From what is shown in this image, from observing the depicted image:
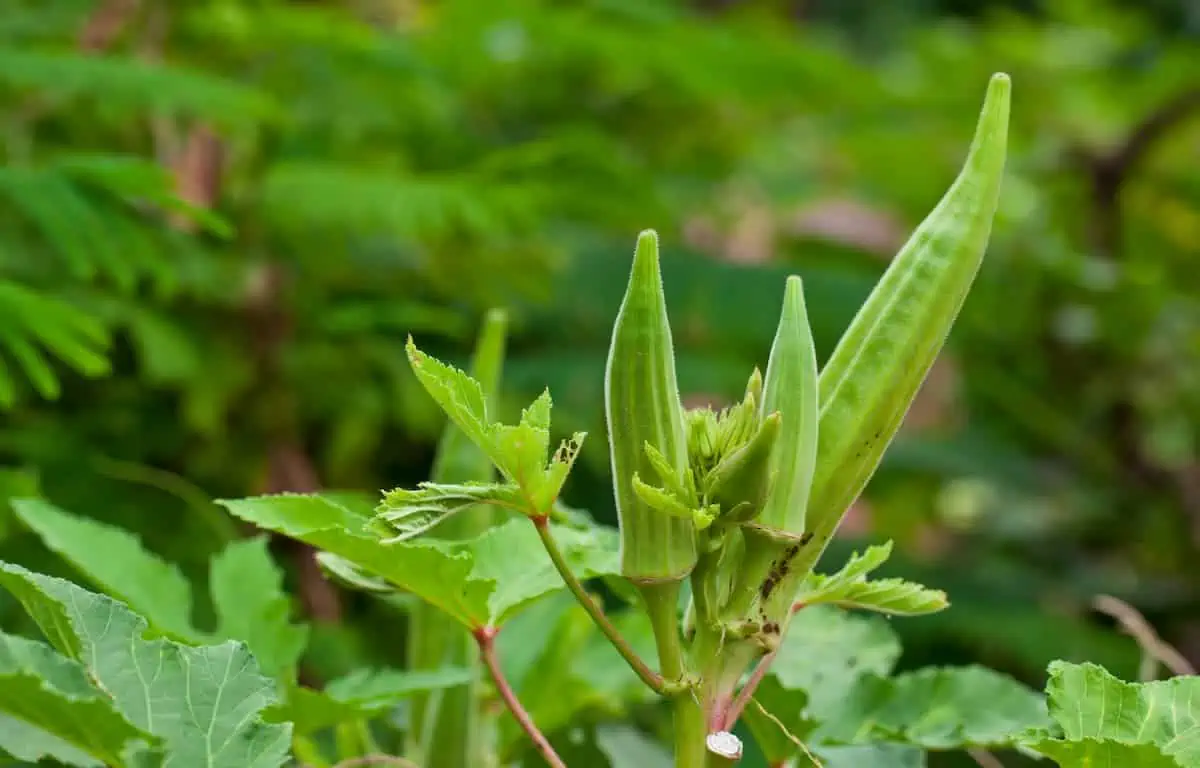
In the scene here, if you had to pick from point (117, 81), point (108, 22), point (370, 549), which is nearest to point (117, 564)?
point (370, 549)

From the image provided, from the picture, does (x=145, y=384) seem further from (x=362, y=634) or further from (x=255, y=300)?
(x=362, y=634)

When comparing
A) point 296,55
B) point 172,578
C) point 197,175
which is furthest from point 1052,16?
point 172,578

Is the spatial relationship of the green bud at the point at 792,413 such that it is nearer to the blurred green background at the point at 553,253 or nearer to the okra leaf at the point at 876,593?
the okra leaf at the point at 876,593

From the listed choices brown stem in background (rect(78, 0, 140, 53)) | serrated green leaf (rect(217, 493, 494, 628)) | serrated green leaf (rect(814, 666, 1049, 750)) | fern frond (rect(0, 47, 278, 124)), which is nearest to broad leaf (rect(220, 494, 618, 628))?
serrated green leaf (rect(217, 493, 494, 628))

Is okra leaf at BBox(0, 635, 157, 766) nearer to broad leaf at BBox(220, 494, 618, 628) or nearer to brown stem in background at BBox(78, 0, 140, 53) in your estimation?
broad leaf at BBox(220, 494, 618, 628)

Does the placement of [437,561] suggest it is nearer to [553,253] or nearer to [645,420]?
[645,420]

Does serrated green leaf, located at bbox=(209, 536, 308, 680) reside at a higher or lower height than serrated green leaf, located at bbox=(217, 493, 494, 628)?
lower
